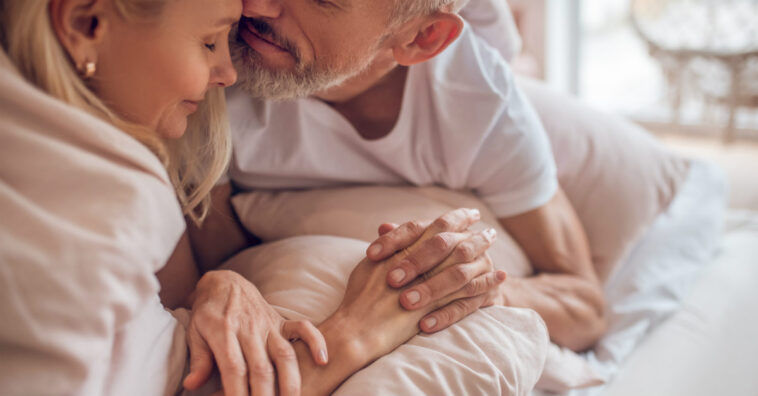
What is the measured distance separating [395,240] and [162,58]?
0.43 m

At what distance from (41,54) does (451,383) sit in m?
0.61

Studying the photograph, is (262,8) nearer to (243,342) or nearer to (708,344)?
(243,342)

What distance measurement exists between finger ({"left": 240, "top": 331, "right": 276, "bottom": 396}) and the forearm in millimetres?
534

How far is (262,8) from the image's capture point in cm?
106

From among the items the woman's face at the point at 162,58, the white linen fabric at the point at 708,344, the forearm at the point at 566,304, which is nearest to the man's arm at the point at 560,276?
the forearm at the point at 566,304

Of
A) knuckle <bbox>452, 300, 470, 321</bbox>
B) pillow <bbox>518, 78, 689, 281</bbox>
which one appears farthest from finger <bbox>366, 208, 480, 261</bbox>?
pillow <bbox>518, 78, 689, 281</bbox>

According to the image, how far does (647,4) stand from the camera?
3.53 meters

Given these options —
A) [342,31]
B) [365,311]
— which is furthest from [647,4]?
[365,311]

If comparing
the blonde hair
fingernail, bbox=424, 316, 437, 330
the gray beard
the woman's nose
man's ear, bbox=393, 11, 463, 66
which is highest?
the blonde hair

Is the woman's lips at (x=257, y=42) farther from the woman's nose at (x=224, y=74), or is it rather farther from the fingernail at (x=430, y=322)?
the fingernail at (x=430, y=322)

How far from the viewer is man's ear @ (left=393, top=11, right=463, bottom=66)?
1.21 meters

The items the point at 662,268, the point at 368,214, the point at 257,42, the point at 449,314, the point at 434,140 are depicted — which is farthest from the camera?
the point at 662,268

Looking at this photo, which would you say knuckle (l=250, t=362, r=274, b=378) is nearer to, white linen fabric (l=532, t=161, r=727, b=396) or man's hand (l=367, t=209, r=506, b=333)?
man's hand (l=367, t=209, r=506, b=333)

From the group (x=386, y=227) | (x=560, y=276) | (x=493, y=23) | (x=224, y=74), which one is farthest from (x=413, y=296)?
(x=493, y=23)
